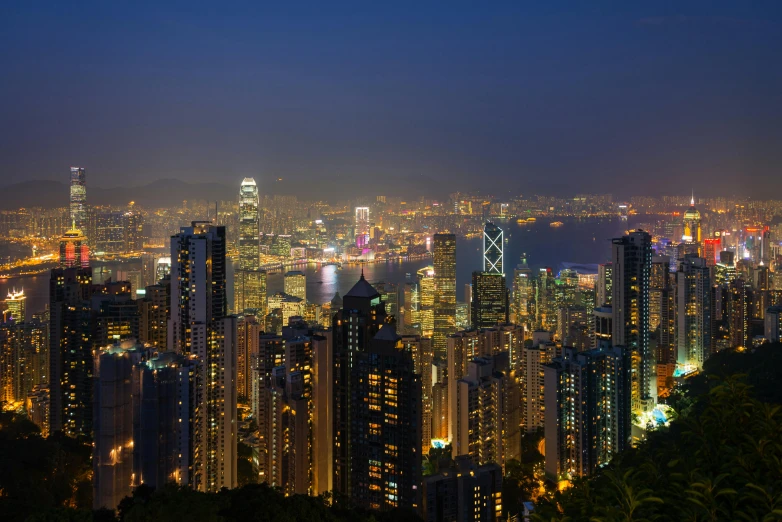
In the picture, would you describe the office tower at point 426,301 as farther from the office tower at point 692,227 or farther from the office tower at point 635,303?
the office tower at point 692,227

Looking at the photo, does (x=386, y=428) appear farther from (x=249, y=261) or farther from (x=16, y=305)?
(x=249, y=261)

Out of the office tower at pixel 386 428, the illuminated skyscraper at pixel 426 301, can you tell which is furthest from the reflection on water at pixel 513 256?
the office tower at pixel 386 428

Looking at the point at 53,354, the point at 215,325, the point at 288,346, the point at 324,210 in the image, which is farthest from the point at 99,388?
the point at 324,210

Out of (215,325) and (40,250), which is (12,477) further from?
(40,250)

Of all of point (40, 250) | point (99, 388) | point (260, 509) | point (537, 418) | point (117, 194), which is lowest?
point (537, 418)

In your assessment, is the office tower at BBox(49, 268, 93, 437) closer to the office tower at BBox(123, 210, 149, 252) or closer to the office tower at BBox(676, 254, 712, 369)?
the office tower at BBox(123, 210, 149, 252)
